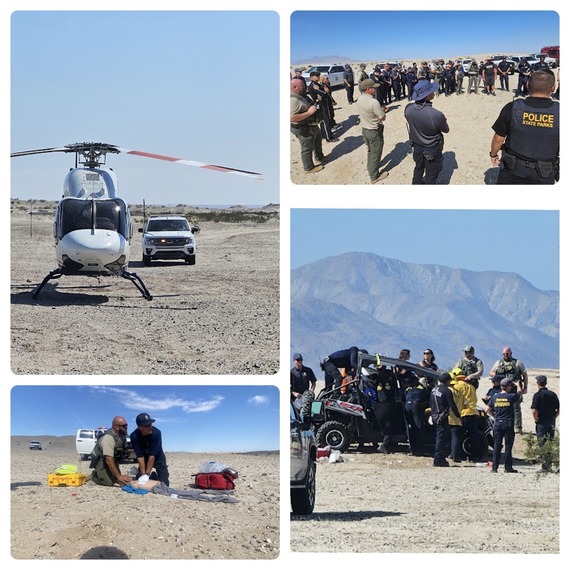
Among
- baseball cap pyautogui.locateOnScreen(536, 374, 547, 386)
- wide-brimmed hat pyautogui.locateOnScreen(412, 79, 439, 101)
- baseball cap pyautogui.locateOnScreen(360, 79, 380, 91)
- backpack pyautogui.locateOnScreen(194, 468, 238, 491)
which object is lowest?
backpack pyautogui.locateOnScreen(194, 468, 238, 491)

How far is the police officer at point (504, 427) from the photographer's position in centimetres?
1021

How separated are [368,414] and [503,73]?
3.21 metres

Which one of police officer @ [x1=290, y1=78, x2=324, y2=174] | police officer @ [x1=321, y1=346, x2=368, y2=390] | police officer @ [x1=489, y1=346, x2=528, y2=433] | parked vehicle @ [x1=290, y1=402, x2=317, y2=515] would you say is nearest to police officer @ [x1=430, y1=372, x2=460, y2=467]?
police officer @ [x1=489, y1=346, x2=528, y2=433]

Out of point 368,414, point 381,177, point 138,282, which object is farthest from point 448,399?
point 138,282

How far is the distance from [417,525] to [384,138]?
10.6ft

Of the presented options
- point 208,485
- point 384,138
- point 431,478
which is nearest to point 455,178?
point 384,138

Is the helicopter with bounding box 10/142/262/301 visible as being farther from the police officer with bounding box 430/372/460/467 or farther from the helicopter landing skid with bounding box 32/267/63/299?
the police officer with bounding box 430/372/460/467

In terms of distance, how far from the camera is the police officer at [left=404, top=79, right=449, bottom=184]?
10.3 m

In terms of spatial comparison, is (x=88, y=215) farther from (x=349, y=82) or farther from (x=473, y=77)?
(x=473, y=77)

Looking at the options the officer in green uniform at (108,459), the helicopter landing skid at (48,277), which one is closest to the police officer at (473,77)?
the officer in green uniform at (108,459)

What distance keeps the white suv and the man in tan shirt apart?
15.5 ft

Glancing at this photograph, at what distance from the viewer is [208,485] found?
9.80 m

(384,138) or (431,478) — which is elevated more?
(384,138)
